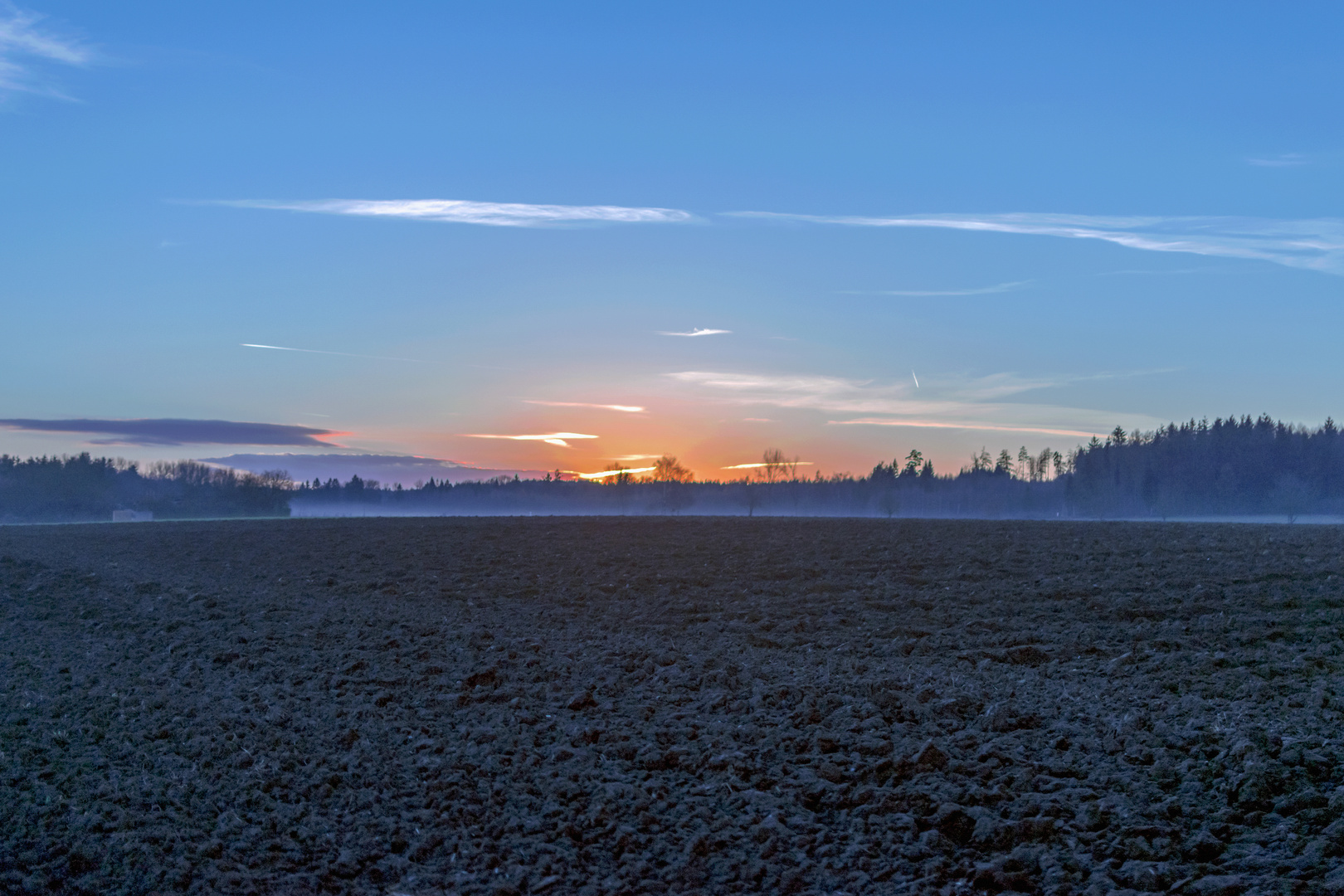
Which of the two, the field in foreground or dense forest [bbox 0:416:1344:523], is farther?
dense forest [bbox 0:416:1344:523]

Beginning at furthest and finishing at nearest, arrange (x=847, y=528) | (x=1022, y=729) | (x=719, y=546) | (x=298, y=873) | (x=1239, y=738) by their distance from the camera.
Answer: (x=847, y=528), (x=719, y=546), (x=1022, y=729), (x=1239, y=738), (x=298, y=873)

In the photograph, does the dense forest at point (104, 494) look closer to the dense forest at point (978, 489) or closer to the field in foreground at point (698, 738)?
the dense forest at point (978, 489)

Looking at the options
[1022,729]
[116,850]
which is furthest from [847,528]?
[116,850]

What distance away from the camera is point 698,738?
→ 9.52 meters

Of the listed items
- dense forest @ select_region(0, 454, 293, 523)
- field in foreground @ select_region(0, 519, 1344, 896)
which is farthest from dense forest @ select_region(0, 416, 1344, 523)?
field in foreground @ select_region(0, 519, 1344, 896)

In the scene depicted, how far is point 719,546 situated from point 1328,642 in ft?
55.1

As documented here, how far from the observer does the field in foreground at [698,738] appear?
6.89 metres

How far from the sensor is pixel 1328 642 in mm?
12375

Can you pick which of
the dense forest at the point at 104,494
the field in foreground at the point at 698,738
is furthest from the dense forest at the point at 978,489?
the field in foreground at the point at 698,738

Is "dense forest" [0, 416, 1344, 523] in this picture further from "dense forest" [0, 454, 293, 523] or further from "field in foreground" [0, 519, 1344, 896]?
"field in foreground" [0, 519, 1344, 896]

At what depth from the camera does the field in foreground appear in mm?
6895

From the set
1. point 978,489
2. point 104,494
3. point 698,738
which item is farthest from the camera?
point 978,489

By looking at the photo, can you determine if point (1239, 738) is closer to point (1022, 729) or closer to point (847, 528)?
point (1022, 729)

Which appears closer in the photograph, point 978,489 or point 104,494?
point 104,494
